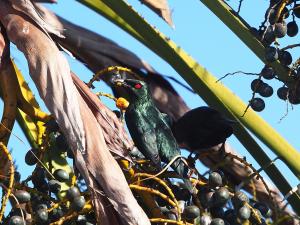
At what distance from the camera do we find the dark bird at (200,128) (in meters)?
2.96

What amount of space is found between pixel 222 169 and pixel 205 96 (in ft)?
0.66

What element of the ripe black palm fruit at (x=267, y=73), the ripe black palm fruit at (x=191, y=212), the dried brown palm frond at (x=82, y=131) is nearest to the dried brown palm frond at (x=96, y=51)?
the dried brown palm frond at (x=82, y=131)

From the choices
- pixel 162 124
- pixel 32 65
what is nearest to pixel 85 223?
pixel 32 65

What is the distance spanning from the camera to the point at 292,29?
2.39 metres

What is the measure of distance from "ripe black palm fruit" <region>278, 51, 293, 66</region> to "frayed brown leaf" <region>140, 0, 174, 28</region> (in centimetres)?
32

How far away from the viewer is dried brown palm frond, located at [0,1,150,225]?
2062 mm

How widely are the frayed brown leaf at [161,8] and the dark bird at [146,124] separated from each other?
0.33m

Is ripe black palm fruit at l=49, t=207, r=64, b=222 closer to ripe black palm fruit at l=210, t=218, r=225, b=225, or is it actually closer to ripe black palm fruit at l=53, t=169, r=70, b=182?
ripe black palm fruit at l=53, t=169, r=70, b=182

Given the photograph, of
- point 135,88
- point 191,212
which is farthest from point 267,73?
point 135,88

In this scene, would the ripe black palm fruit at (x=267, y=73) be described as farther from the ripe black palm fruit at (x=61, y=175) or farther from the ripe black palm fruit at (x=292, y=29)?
the ripe black palm fruit at (x=61, y=175)

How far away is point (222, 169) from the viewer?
2641 millimetres

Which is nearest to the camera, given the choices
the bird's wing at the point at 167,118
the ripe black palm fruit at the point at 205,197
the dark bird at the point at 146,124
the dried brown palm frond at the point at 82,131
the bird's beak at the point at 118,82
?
the dried brown palm frond at the point at 82,131

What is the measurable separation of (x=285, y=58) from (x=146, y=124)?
723 millimetres

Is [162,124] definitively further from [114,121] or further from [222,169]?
[114,121]
